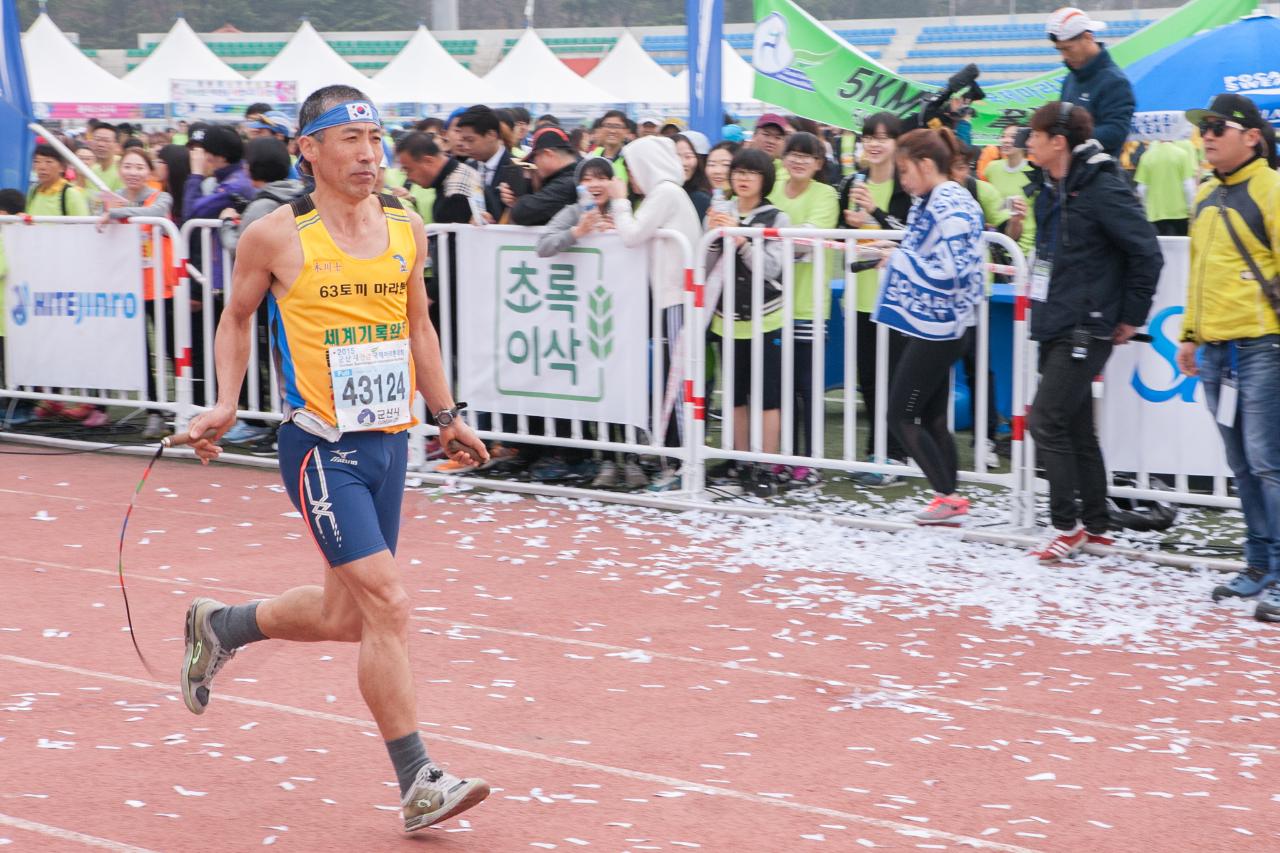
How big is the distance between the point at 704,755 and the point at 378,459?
1458 millimetres

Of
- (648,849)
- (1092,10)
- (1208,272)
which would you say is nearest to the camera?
(648,849)

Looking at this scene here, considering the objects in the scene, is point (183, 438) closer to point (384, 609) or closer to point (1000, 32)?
point (384, 609)

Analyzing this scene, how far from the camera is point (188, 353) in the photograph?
10.5 meters

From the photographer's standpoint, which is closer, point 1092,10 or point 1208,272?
point 1208,272

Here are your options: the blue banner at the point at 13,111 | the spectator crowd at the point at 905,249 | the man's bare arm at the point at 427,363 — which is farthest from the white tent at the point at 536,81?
the man's bare arm at the point at 427,363

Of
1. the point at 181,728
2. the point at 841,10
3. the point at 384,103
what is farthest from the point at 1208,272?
the point at 841,10

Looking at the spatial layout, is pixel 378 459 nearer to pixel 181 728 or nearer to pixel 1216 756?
pixel 181 728

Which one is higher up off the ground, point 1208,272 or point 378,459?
point 1208,272

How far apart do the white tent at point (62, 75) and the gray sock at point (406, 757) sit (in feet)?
90.2

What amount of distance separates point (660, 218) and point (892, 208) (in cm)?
170

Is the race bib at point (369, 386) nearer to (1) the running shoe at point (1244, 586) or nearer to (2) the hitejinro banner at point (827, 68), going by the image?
(1) the running shoe at point (1244, 586)

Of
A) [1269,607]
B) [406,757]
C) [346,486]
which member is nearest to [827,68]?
[1269,607]

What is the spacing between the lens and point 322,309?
459 centimetres

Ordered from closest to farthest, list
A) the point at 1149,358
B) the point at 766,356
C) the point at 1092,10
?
the point at 1149,358
the point at 766,356
the point at 1092,10
